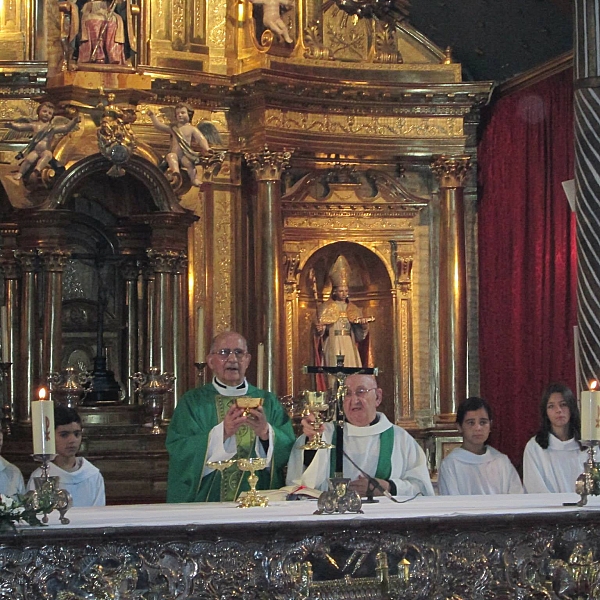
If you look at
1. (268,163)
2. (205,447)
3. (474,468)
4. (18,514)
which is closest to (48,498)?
(18,514)

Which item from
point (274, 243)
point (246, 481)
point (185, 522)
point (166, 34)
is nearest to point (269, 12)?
point (166, 34)

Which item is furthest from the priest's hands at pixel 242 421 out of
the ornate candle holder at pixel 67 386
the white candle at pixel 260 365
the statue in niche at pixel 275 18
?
the statue in niche at pixel 275 18

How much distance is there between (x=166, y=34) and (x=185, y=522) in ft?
31.4

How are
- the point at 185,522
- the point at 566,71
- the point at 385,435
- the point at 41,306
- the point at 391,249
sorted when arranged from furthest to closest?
the point at 391,249 → the point at 566,71 → the point at 41,306 → the point at 385,435 → the point at 185,522

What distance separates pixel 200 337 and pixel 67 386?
1.54 m

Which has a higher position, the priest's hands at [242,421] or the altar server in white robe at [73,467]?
the priest's hands at [242,421]

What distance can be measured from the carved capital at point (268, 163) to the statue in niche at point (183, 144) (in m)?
0.55

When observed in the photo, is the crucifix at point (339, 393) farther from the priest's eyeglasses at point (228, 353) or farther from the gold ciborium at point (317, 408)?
the priest's eyeglasses at point (228, 353)

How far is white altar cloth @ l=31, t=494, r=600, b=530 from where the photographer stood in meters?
5.78

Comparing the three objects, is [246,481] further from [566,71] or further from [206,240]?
[566,71]

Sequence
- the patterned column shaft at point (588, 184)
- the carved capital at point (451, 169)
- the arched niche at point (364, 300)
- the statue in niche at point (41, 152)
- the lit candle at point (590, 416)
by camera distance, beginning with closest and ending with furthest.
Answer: the lit candle at point (590, 416)
the patterned column shaft at point (588, 184)
the statue in niche at point (41, 152)
the carved capital at point (451, 169)
the arched niche at point (364, 300)

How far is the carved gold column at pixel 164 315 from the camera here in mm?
13609

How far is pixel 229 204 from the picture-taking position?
14.6 metres

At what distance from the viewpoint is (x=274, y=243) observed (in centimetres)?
1422
